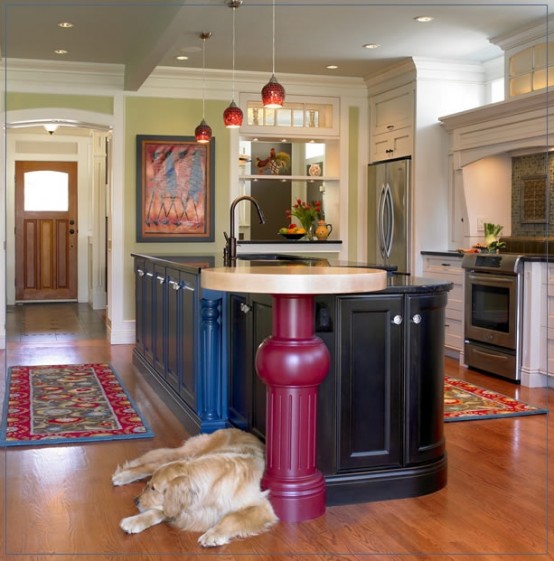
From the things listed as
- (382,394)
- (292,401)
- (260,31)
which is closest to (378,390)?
(382,394)

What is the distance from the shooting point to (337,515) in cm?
305

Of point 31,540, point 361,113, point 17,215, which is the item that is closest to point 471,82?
point 361,113

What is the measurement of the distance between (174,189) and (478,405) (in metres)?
4.11

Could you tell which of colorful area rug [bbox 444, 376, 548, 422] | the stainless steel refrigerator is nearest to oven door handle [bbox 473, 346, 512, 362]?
colorful area rug [bbox 444, 376, 548, 422]

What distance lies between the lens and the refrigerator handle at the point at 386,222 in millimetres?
7883

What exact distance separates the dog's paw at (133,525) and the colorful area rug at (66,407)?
1335 millimetres

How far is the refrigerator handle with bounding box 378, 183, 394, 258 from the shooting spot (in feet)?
25.9

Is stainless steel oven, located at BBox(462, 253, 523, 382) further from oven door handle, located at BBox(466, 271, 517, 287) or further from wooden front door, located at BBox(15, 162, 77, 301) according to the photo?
wooden front door, located at BBox(15, 162, 77, 301)

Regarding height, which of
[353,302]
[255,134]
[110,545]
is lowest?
[110,545]

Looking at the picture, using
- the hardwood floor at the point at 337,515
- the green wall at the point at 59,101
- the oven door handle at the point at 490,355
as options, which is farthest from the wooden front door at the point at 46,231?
the hardwood floor at the point at 337,515

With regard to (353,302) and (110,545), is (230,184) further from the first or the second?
(110,545)

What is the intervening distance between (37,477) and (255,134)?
5.21 m

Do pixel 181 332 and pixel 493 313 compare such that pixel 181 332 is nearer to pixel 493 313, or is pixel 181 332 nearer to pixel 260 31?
pixel 493 313

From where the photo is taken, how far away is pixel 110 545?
9.07ft
